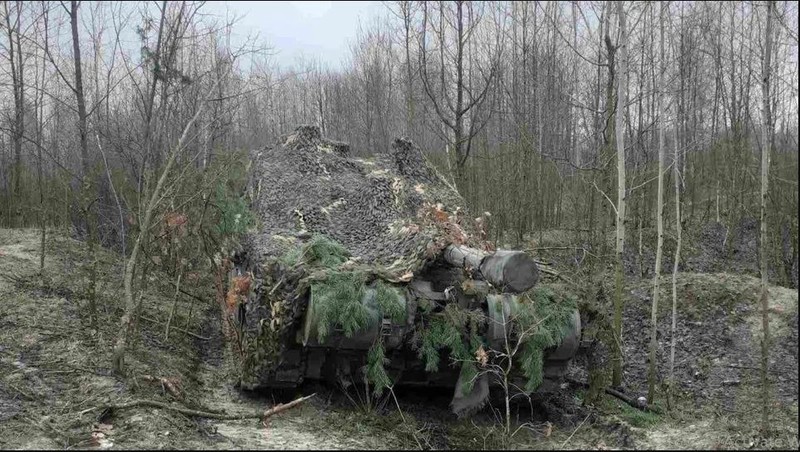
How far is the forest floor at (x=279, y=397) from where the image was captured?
5.06 metres

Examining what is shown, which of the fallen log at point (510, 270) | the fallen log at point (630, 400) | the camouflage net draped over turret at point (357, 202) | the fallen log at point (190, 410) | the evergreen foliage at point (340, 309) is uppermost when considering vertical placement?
the camouflage net draped over turret at point (357, 202)

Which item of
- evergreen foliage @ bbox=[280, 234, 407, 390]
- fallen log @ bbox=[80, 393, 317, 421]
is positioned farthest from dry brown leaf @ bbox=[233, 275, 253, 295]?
fallen log @ bbox=[80, 393, 317, 421]

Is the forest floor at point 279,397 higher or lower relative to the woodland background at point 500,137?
lower

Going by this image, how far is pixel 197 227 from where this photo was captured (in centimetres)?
935

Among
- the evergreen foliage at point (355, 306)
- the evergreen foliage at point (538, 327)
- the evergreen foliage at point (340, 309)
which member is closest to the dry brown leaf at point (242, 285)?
the evergreen foliage at point (355, 306)

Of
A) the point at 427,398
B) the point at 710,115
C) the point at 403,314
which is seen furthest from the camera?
the point at 710,115

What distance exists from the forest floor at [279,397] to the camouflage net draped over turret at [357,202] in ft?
5.10

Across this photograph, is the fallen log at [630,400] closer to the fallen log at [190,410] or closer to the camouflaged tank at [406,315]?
the camouflaged tank at [406,315]

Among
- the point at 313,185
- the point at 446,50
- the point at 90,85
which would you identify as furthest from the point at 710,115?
the point at 90,85

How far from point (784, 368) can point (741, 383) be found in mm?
841

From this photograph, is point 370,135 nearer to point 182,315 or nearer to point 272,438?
point 182,315

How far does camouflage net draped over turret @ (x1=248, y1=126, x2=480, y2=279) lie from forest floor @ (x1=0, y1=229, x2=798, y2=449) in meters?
1.55

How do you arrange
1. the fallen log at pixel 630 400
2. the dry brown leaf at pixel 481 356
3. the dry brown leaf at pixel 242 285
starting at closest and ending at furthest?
the dry brown leaf at pixel 481 356 < the fallen log at pixel 630 400 < the dry brown leaf at pixel 242 285

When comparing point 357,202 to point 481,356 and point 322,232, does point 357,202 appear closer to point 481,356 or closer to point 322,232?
point 322,232
